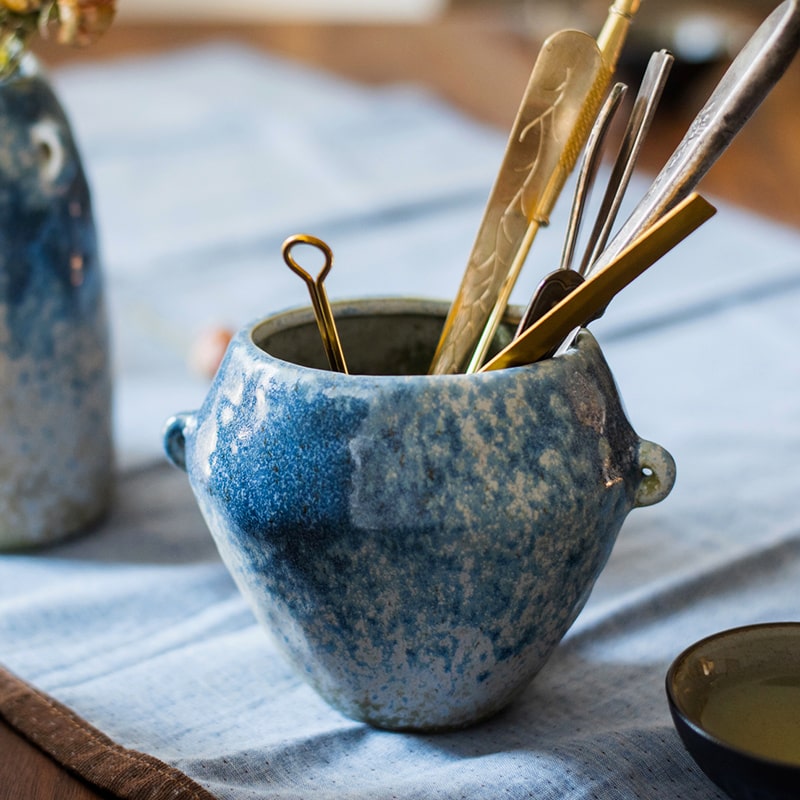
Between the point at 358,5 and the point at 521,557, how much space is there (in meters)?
2.37

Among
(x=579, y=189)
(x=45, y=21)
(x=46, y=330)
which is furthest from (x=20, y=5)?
(x=579, y=189)

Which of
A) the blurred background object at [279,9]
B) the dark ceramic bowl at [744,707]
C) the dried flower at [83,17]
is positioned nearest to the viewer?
the dark ceramic bowl at [744,707]

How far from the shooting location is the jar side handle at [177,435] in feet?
1.27

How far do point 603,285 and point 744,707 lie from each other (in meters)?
0.12

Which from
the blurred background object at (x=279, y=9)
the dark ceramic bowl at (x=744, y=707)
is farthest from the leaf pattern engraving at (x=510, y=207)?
the blurred background object at (x=279, y=9)

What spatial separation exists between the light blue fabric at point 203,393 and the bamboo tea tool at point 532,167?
13cm

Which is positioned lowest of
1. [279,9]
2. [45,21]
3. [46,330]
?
[279,9]

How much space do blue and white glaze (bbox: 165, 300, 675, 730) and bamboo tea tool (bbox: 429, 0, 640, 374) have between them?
4 centimetres

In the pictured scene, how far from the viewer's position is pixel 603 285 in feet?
1.08

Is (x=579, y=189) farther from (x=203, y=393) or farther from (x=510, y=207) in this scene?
(x=203, y=393)

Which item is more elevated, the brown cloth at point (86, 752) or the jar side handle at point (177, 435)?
the jar side handle at point (177, 435)

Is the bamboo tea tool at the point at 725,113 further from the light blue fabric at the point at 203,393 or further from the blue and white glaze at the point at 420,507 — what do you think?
the light blue fabric at the point at 203,393

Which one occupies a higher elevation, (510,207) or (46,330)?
(510,207)

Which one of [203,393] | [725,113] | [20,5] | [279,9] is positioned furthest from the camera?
[279,9]
